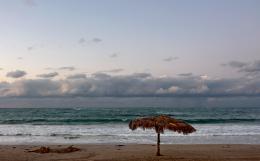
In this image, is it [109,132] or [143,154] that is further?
[109,132]

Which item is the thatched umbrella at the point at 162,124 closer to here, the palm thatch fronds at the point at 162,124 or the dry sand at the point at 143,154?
the palm thatch fronds at the point at 162,124

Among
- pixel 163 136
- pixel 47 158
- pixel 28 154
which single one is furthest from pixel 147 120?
pixel 163 136

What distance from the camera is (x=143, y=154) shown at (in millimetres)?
19578

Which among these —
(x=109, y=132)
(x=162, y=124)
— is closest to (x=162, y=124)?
(x=162, y=124)

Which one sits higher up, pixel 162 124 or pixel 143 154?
pixel 162 124

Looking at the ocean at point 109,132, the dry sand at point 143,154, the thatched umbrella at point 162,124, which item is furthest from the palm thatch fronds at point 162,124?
the ocean at point 109,132

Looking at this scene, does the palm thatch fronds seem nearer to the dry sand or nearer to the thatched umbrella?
the thatched umbrella

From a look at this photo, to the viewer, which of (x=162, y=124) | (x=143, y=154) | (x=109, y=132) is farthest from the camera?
(x=109, y=132)

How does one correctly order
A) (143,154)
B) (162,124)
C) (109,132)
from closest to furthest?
(162,124)
(143,154)
(109,132)

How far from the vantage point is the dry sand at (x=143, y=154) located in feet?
60.1

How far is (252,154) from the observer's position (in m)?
19.6

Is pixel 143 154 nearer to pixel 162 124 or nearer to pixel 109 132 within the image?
pixel 162 124

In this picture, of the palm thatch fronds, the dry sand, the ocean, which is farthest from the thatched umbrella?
the ocean

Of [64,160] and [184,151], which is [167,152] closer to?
[184,151]
